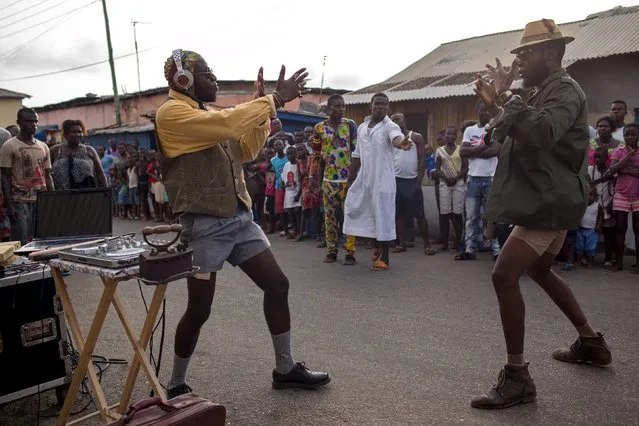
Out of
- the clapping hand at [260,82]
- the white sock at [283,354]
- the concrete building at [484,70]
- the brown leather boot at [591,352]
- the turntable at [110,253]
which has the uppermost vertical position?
the concrete building at [484,70]

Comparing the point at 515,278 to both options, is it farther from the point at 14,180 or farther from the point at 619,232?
the point at 14,180

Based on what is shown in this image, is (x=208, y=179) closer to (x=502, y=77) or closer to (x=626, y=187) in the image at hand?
(x=502, y=77)

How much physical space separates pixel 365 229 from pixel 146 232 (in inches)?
195

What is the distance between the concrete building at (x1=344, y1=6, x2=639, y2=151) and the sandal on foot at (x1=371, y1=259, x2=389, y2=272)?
20.4ft

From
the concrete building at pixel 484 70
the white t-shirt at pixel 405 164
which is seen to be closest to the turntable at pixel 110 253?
the white t-shirt at pixel 405 164

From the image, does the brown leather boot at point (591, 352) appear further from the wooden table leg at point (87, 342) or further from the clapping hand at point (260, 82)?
the wooden table leg at point (87, 342)

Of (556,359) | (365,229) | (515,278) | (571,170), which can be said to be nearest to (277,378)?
(515,278)

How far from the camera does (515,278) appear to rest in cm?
342

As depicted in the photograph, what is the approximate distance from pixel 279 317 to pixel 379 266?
3.94 meters

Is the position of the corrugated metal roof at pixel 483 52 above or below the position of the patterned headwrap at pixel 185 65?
above

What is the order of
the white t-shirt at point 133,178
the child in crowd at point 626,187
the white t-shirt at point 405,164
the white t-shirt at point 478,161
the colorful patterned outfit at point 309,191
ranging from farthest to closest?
the white t-shirt at point 133,178
the colorful patterned outfit at point 309,191
the white t-shirt at point 405,164
the white t-shirt at point 478,161
the child in crowd at point 626,187

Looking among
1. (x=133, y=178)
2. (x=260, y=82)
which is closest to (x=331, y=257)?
(x=260, y=82)

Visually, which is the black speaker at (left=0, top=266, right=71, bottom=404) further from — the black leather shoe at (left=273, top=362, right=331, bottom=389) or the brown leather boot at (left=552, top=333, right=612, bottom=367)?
the brown leather boot at (left=552, top=333, right=612, bottom=367)

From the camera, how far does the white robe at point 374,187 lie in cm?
729
